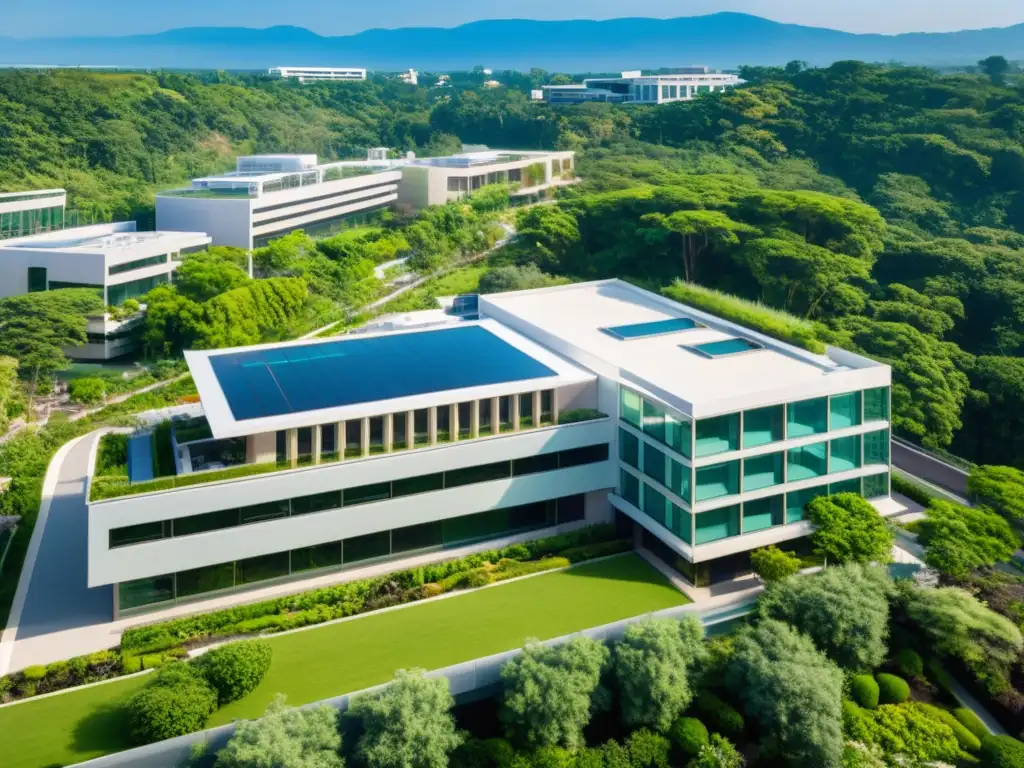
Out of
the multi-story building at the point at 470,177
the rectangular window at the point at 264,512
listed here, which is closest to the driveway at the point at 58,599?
the rectangular window at the point at 264,512

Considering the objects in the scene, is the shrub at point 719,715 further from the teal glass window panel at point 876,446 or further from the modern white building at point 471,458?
the teal glass window panel at point 876,446

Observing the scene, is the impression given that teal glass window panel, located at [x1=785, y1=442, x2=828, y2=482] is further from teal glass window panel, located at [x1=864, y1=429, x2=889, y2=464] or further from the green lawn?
the green lawn

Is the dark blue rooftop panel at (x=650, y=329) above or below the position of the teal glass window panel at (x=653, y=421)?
above

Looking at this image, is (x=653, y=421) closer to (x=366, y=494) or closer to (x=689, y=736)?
(x=366, y=494)

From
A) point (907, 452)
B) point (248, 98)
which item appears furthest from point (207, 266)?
point (248, 98)

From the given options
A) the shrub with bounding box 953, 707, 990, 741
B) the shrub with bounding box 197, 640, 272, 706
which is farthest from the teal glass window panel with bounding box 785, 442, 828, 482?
the shrub with bounding box 197, 640, 272, 706
